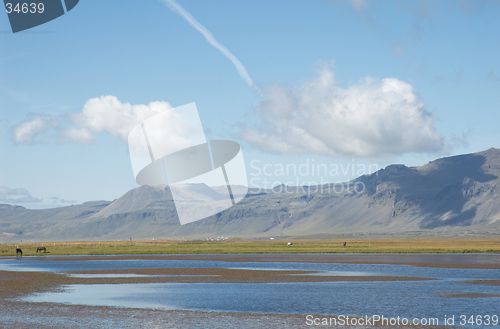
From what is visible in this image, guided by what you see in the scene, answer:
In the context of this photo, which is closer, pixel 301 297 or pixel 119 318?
pixel 119 318

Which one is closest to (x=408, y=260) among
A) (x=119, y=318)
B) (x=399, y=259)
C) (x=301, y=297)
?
(x=399, y=259)

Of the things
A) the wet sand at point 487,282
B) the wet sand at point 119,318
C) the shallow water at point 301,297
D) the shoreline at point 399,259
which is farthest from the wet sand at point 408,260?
the wet sand at point 119,318

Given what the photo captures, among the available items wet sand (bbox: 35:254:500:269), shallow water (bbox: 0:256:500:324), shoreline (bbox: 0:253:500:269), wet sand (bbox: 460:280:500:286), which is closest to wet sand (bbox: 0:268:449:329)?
shallow water (bbox: 0:256:500:324)

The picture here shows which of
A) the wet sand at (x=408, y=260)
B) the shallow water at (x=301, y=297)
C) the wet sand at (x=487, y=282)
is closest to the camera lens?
the shallow water at (x=301, y=297)

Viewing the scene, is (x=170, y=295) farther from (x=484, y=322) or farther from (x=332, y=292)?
(x=484, y=322)

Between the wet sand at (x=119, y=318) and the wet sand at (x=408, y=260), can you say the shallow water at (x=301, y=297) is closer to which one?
the wet sand at (x=119, y=318)

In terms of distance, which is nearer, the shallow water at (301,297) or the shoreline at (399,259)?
the shallow water at (301,297)

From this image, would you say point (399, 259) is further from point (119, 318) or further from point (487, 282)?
point (119, 318)

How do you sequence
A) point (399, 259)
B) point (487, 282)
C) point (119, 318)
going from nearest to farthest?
point (119, 318)
point (487, 282)
point (399, 259)

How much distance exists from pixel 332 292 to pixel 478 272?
2856 centimetres

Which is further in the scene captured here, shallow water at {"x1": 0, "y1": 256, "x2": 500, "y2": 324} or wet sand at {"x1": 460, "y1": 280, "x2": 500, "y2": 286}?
wet sand at {"x1": 460, "y1": 280, "x2": 500, "y2": 286}

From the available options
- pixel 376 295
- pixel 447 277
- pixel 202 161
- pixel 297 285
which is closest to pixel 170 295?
pixel 297 285

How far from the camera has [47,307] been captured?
35.0 m

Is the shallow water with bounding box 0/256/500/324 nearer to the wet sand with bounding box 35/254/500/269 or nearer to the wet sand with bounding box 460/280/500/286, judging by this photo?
the wet sand with bounding box 460/280/500/286
